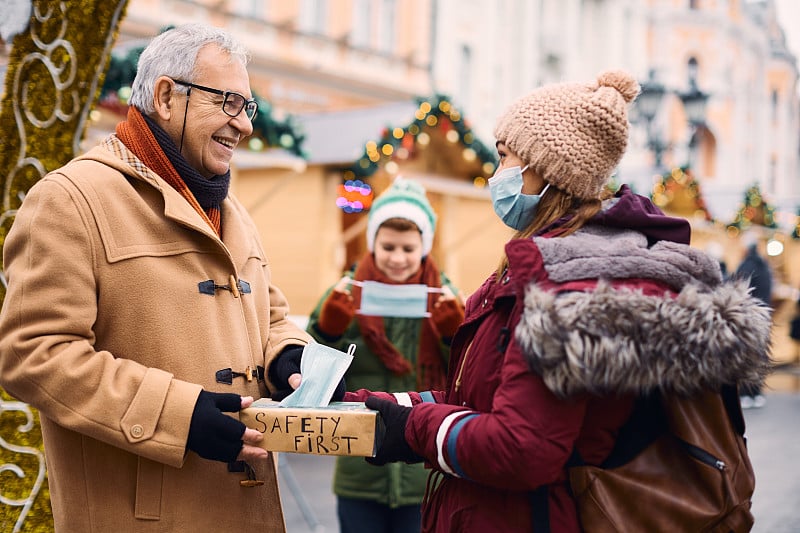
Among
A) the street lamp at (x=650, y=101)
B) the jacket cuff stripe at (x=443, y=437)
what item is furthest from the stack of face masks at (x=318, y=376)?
the street lamp at (x=650, y=101)

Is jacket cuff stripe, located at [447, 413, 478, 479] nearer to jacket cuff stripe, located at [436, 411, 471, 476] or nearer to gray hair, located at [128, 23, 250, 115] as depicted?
jacket cuff stripe, located at [436, 411, 471, 476]

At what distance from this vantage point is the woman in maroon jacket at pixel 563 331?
1903mm

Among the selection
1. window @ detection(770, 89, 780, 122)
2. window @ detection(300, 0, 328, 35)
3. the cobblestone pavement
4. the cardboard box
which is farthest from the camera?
window @ detection(770, 89, 780, 122)

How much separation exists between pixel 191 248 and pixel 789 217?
2385 centimetres

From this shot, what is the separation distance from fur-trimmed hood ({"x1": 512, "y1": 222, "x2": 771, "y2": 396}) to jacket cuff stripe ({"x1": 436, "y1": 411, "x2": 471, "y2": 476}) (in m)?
0.27

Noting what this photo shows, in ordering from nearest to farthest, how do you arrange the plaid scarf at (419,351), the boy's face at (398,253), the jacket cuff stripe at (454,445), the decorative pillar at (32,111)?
1. the jacket cuff stripe at (454,445)
2. the decorative pillar at (32,111)
3. the plaid scarf at (419,351)
4. the boy's face at (398,253)

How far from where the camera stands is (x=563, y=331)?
1.89 metres

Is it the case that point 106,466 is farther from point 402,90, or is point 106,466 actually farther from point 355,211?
point 402,90

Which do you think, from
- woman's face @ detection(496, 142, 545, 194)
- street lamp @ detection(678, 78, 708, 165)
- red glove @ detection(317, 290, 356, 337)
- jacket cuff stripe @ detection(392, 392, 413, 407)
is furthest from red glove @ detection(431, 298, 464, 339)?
street lamp @ detection(678, 78, 708, 165)

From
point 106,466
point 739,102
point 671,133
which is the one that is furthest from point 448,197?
point 739,102

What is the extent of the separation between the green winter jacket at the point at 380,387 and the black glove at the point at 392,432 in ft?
5.14

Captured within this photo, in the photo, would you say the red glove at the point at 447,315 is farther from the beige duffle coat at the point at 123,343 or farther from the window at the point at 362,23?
the window at the point at 362,23

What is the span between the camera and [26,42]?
9.68 ft

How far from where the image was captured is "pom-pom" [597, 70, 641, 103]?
7.32ft
